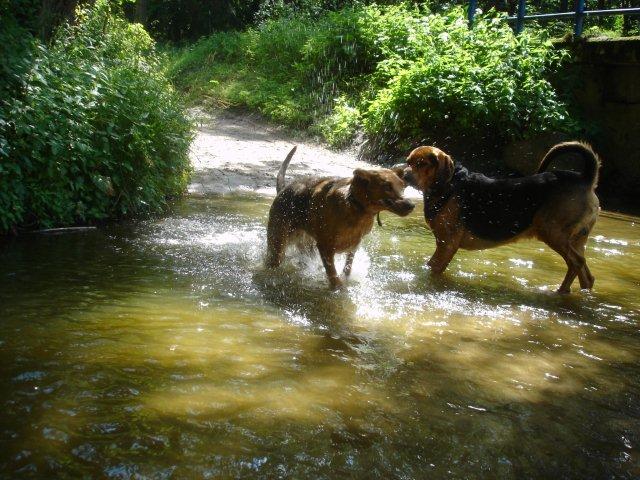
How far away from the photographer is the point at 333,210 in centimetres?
555

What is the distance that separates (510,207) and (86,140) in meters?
4.50

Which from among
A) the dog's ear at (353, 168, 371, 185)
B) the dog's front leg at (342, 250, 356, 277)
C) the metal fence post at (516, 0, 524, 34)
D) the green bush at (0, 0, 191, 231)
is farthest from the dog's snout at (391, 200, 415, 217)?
the metal fence post at (516, 0, 524, 34)

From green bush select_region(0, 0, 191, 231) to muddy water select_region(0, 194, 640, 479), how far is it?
572mm

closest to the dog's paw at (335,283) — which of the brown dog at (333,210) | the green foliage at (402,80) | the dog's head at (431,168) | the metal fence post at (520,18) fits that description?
the brown dog at (333,210)

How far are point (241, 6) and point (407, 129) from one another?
1803 centimetres

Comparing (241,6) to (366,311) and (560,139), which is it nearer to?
(560,139)

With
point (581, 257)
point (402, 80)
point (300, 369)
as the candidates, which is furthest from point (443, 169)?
point (402, 80)

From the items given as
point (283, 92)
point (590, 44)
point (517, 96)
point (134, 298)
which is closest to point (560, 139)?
point (517, 96)

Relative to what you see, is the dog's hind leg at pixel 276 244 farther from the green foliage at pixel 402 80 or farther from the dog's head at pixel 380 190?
the green foliage at pixel 402 80

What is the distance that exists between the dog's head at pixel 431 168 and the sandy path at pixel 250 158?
3.82m

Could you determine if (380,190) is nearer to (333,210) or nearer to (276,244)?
(333,210)

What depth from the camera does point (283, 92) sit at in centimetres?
1708

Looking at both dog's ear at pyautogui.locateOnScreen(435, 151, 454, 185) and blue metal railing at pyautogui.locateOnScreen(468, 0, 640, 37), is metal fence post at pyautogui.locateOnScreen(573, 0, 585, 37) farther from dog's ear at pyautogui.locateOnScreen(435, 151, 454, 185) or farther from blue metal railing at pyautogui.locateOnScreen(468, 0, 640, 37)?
dog's ear at pyautogui.locateOnScreen(435, 151, 454, 185)

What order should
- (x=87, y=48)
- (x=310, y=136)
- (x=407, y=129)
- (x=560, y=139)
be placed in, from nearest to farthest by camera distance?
(x=87, y=48), (x=560, y=139), (x=407, y=129), (x=310, y=136)
